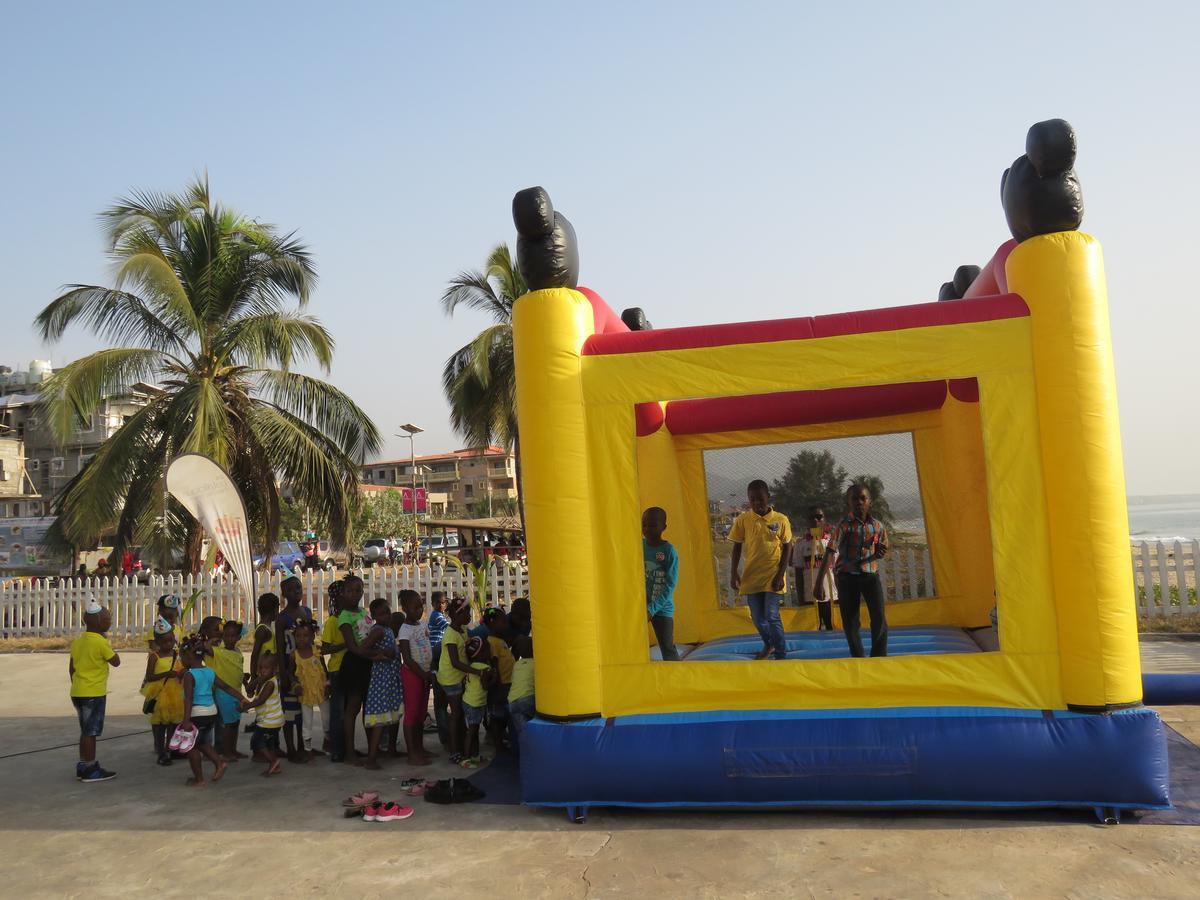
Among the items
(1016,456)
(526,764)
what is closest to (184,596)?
(526,764)

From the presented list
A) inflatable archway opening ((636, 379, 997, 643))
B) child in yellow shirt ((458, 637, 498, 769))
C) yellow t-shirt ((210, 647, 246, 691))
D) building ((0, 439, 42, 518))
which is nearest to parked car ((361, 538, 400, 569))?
building ((0, 439, 42, 518))

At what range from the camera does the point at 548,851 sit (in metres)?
4.88

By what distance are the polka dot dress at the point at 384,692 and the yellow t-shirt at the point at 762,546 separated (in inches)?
102

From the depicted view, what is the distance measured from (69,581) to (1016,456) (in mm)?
16406

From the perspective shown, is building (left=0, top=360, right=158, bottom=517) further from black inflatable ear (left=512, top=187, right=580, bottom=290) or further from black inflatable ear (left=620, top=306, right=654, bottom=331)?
black inflatable ear (left=512, top=187, right=580, bottom=290)

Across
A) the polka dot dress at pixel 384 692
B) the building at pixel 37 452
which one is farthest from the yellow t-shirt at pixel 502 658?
the building at pixel 37 452

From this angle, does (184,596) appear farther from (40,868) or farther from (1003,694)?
(1003,694)

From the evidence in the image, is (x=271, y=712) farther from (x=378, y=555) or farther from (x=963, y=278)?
(x=378, y=555)

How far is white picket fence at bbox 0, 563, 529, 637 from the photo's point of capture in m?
15.1

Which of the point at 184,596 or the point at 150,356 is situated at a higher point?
the point at 150,356

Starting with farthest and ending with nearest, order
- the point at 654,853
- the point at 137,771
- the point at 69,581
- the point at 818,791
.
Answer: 1. the point at 69,581
2. the point at 137,771
3. the point at 818,791
4. the point at 654,853

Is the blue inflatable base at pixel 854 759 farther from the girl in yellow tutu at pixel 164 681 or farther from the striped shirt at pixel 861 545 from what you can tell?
the girl in yellow tutu at pixel 164 681

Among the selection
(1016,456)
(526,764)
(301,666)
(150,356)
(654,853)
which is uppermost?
Result: (150,356)

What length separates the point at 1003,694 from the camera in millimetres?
5172
